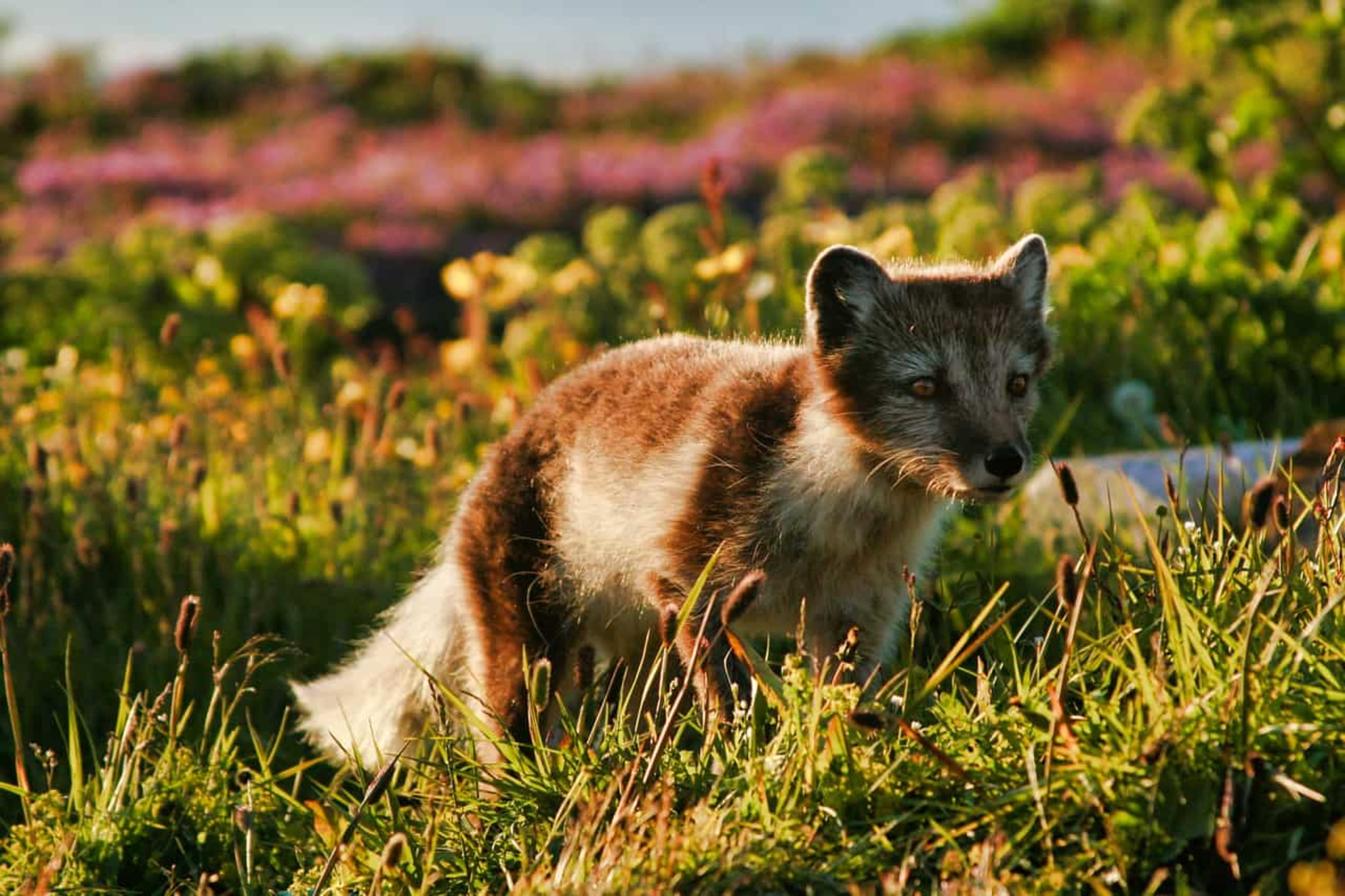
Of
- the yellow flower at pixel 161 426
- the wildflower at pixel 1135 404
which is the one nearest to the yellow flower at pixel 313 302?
the yellow flower at pixel 161 426

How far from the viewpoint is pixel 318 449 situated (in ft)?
20.9

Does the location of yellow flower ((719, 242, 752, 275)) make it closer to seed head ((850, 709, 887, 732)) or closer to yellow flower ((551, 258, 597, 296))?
yellow flower ((551, 258, 597, 296))

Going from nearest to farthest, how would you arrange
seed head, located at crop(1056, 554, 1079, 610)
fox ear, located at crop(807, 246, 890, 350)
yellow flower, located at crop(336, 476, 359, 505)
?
seed head, located at crop(1056, 554, 1079, 610), fox ear, located at crop(807, 246, 890, 350), yellow flower, located at crop(336, 476, 359, 505)

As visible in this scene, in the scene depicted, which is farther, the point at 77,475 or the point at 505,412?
the point at 505,412

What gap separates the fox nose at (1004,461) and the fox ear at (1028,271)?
0.59 meters

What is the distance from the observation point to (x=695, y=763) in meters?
3.25

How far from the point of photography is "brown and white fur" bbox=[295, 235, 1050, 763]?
3.76 metres

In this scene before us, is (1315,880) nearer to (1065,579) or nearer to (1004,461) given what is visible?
(1065,579)

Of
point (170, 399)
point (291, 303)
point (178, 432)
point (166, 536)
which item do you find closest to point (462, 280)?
point (291, 303)

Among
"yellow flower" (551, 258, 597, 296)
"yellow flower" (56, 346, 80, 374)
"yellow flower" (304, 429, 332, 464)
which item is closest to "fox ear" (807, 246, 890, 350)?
"yellow flower" (304, 429, 332, 464)

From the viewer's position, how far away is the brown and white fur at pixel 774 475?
3764mm

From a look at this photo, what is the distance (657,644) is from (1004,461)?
1295 mm

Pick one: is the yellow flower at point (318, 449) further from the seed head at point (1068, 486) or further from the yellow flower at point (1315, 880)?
the yellow flower at point (1315, 880)

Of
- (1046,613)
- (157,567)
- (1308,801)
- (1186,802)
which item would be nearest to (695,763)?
(1046,613)
